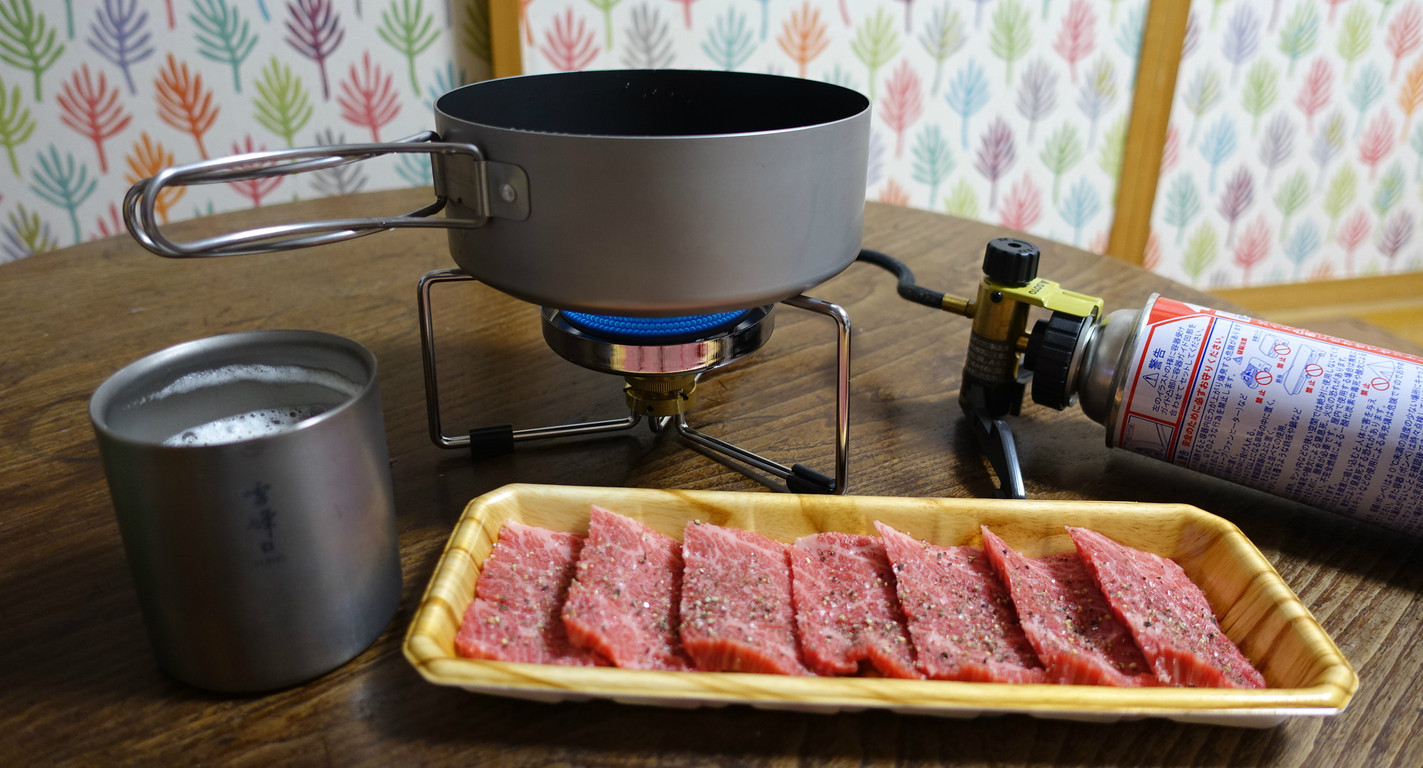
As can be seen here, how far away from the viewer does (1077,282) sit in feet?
3.74

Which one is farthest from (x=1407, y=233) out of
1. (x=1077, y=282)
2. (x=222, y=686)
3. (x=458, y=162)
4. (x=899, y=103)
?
(x=222, y=686)

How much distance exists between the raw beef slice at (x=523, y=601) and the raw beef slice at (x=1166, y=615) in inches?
13.5

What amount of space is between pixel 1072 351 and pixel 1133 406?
0.22 ft

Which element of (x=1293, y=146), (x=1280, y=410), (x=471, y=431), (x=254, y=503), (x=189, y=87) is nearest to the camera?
(x=254, y=503)

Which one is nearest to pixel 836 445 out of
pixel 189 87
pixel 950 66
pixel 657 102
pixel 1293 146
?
pixel 657 102

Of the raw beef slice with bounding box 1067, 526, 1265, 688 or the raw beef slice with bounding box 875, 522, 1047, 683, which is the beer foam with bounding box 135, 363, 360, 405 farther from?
the raw beef slice with bounding box 1067, 526, 1265, 688

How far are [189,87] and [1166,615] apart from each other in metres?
1.97

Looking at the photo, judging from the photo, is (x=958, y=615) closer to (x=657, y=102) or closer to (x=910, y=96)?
(x=657, y=102)

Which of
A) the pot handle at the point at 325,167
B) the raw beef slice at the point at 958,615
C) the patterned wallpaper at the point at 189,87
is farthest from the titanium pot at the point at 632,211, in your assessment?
the patterned wallpaper at the point at 189,87

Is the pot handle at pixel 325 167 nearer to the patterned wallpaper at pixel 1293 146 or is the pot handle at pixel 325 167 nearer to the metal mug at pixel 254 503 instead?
the metal mug at pixel 254 503

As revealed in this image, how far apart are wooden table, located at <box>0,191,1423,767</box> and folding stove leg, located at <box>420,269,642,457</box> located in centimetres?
1

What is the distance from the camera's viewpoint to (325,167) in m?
0.58

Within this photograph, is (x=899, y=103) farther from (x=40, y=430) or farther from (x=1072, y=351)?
(x=40, y=430)

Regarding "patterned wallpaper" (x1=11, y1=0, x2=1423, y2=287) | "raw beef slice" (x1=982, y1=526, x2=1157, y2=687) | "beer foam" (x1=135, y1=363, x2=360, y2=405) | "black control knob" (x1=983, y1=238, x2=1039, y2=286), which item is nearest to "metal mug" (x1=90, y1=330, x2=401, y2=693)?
"beer foam" (x1=135, y1=363, x2=360, y2=405)
